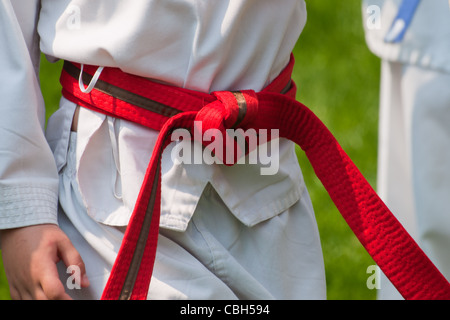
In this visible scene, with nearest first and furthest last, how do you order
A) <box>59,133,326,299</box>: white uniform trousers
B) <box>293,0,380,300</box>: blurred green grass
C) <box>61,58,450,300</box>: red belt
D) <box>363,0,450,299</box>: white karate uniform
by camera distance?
<box>61,58,450,300</box>: red belt → <box>59,133,326,299</box>: white uniform trousers → <box>363,0,450,299</box>: white karate uniform → <box>293,0,380,300</box>: blurred green grass

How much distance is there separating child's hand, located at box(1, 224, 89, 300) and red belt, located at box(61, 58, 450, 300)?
133 mm

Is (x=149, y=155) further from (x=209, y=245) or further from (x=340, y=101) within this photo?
(x=340, y=101)

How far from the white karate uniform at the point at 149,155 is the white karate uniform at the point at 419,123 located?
48 cm

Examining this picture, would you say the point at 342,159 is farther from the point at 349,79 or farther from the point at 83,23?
the point at 349,79

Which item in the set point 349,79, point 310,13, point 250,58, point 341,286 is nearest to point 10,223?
point 250,58

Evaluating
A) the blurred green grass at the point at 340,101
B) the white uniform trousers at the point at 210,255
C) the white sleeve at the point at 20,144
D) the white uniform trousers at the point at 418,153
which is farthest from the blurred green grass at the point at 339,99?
the white sleeve at the point at 20,144

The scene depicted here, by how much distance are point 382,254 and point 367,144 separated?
7.34ft

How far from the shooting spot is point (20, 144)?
1316 mm

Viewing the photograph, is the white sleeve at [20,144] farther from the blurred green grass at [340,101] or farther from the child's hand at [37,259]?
the blurred green grass at [340,101]

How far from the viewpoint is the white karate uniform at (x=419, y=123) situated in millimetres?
1785

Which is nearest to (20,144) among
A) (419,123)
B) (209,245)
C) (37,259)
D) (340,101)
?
(37,259)

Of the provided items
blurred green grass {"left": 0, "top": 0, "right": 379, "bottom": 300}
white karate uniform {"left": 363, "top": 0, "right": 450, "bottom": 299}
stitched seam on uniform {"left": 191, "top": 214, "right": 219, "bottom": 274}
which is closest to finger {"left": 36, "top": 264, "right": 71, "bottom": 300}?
stitched seam on uniform {"left": 191, "top": 214, "right": 219, "bottom": 274}

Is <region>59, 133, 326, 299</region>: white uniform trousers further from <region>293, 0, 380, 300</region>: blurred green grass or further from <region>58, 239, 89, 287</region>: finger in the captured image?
<region>293, 0, 380, 300</region>: blurred green grass

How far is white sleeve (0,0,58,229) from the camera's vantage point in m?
1.30
